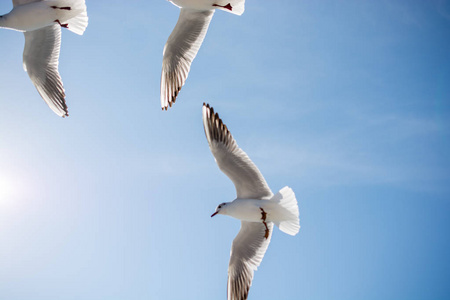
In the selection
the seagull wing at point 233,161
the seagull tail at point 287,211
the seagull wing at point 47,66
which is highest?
the seagull wing at point 47,66

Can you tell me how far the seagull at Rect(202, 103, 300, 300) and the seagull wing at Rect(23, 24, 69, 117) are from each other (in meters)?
2.35

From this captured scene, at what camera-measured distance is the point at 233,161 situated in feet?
19.5

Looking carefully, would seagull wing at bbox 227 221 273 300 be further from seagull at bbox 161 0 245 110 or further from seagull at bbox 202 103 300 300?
seagull at bbox 161 0 245 110

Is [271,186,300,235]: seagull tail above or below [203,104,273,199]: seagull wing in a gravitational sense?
below

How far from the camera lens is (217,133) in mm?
6027

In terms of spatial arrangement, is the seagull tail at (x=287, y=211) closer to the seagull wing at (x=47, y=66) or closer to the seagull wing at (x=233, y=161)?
the seagull wing at (x=233, y=161)

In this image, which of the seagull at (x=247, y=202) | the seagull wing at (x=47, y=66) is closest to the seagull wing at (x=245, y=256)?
the seagull at (x=247, y=202)

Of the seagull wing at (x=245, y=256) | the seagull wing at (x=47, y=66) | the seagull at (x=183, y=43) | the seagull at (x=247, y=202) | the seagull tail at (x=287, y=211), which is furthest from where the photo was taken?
the seagull wing at (x=47, y=66)

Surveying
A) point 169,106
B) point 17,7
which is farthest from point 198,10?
point 17,7

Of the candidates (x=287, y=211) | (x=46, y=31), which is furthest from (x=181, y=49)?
(x=287, y=211)

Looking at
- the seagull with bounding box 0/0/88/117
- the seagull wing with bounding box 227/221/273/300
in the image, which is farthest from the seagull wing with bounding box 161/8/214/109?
the seagull wing with bounding box 227/221/273/300

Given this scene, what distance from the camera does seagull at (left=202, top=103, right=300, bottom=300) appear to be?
5.92 metres

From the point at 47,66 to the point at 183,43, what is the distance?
1.89 meters

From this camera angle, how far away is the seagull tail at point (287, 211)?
19.1 feet
